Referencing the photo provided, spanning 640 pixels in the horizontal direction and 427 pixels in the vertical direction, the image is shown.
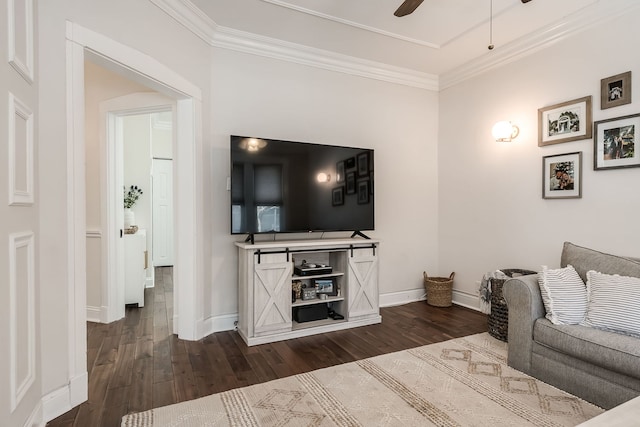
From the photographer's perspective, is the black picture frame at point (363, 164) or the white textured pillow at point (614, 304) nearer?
the white textured pillow at point (614, 304)

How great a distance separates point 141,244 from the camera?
13.3ft

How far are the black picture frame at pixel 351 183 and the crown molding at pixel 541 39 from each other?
6.41ft

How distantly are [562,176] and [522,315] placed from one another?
155 cm

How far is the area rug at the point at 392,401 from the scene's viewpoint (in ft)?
6.15

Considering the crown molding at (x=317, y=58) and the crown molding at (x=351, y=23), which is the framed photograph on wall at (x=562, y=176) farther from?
the crown molding at (x=317, y=58)

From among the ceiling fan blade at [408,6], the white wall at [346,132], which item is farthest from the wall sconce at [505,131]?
the ceiling fan blade at [408,6]

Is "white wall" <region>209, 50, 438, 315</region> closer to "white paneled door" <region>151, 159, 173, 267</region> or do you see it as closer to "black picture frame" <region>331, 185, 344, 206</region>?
"black picture frame" <region>331, 185, 344, 206</region>

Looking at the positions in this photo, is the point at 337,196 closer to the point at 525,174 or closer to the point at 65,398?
the point at 525,174

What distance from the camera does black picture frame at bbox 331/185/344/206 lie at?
3506 millimetres

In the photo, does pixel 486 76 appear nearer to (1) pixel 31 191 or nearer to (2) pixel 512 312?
(2) pixel 512 312

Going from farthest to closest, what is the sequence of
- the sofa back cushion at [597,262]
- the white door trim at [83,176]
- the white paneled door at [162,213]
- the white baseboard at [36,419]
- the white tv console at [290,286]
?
the white paneled door at [162,213]
the white tv console at [290,286]
the sofa back cushion at [597,262]
the white door trim at [83,176]
the white baseboard at [36,419]

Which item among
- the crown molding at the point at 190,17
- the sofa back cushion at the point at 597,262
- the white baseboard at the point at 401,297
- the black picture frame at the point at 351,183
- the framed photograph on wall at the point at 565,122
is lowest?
the white baseboard at the point at 401,297

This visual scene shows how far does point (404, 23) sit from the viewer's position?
3133mm

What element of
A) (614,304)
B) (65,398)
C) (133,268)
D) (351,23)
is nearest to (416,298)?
(614,304)
